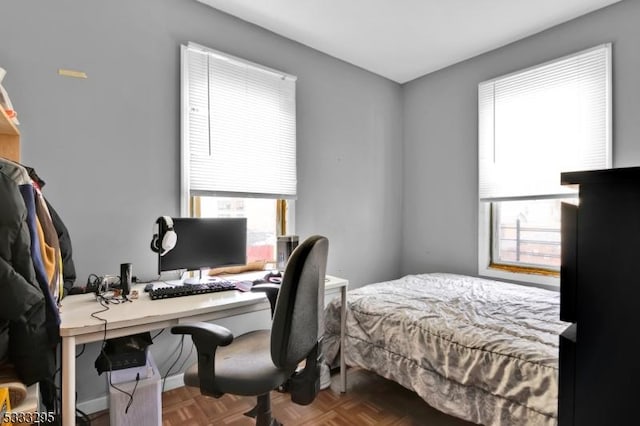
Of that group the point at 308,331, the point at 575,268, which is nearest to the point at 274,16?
the point at 308,331

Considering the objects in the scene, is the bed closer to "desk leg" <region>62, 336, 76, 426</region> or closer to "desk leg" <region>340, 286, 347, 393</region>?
"desk leg" <region>340, 286, 347, 393</region>

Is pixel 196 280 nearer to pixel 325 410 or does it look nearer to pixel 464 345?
pixel 325 410

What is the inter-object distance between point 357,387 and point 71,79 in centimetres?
274

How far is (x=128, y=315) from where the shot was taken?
4.93ft

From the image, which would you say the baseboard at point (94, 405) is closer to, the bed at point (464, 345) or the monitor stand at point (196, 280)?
the monitor stand at point (196, 280)

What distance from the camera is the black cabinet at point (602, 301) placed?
1.58ft

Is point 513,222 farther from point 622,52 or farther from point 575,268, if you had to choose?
point 575,268

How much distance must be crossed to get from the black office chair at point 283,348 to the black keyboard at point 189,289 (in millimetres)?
472

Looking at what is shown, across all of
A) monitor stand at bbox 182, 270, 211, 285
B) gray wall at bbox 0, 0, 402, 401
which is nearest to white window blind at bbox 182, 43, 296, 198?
gray wall at bbox 0, 0, 402, 401

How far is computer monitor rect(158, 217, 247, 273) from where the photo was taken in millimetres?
2152

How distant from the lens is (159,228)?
203cm

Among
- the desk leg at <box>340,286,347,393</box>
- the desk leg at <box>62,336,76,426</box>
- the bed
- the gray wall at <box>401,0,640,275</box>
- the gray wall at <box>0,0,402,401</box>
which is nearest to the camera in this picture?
the desk leg at <box>62,336,76,426</box>

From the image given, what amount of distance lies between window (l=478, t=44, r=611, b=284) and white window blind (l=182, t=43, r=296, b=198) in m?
1.89

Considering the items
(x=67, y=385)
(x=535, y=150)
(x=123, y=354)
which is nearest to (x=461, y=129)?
(x=535, y=150)
